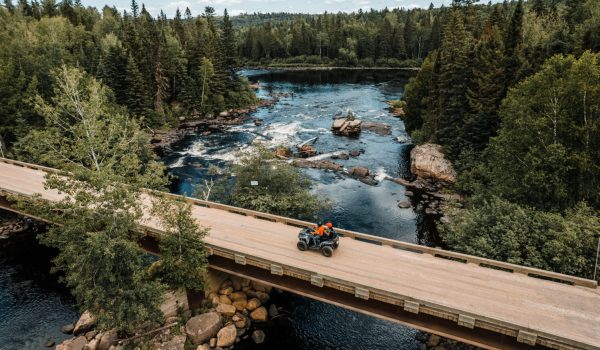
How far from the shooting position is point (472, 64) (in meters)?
41.0

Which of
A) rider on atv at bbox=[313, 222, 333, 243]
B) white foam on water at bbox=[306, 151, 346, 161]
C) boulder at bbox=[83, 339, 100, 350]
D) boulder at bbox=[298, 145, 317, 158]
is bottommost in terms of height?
boulder at bbox=[83, 339, 100, 350]

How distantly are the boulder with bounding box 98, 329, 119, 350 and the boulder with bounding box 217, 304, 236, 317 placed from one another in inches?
205

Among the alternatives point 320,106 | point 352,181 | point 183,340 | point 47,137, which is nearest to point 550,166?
point 352,181

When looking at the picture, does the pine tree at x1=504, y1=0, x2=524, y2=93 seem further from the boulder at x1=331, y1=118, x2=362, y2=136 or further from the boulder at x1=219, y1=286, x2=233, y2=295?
A: the boulder at x1=219, y1=286, x2=233, y2=295

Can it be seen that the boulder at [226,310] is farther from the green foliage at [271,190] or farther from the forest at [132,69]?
the forest at [132,69]

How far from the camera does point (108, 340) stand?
18891 mm

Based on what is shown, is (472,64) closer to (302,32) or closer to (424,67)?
(424,67)

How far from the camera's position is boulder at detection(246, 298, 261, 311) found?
21922 millimetres

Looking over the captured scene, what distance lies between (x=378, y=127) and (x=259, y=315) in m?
43.4

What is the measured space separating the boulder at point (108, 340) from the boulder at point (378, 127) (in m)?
46.1

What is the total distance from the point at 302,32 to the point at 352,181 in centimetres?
11398

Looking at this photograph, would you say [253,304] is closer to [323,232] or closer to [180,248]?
[180,248]

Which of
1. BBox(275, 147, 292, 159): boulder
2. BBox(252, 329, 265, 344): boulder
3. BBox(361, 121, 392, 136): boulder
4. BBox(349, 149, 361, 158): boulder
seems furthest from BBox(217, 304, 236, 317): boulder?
BBox(361, 121, 392, 136): boulder

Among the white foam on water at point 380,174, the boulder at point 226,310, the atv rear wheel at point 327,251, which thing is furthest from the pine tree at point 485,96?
the boulder at point 226,310
